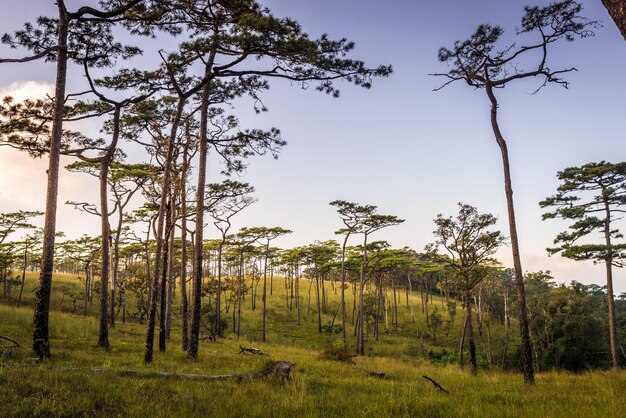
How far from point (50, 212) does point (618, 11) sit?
12639 mm

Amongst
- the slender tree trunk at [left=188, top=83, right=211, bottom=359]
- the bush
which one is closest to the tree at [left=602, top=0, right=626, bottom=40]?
the slender tree trunk at [left=188, top=83, right=211, bottom=359]

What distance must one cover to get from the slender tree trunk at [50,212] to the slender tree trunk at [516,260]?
47.0ft

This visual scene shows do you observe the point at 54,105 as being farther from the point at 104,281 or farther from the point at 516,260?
the point at 516,260

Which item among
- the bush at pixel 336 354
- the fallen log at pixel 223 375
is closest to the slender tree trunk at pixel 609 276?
the bush at pixel 336 354

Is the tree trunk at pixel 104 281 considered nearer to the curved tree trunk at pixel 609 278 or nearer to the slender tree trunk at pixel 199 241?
the slender tree trunk at pixel 199 241

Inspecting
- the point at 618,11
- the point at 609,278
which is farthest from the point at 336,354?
the point at 609,278

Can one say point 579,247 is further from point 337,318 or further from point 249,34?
point 337,318

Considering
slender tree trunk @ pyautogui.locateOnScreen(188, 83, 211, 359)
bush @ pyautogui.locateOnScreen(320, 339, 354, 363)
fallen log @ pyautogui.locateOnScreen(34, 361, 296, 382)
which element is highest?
slender tree trunk @ pyautogui.locateOnScreen(188, 83, 211, 359)

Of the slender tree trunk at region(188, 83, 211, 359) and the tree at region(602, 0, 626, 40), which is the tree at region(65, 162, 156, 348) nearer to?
the slender tree trunk at region(188, 83, 211, 359)

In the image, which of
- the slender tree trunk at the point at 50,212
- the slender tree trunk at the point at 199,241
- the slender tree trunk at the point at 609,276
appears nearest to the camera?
the slender tree trunk at the point at 50,212

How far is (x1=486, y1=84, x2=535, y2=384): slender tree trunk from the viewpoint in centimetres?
1173

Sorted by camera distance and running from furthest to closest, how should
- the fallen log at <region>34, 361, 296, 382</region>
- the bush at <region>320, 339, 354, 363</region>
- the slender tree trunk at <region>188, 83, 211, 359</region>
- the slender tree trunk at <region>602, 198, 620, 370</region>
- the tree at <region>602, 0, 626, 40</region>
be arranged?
the slender tree trunk at <region>602, 198, 620, 370</region> < the bush at <region>320, 339, 354, 363</region> < the slender tree trunk at <region>188, 83, 211, 359</region> < the fallen log at <region>34, 361, 296, 382</region> < the tree at <region>602, 0, 626, 40</region>

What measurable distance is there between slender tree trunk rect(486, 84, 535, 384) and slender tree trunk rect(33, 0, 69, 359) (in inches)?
564

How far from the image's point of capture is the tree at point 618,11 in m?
2.94
